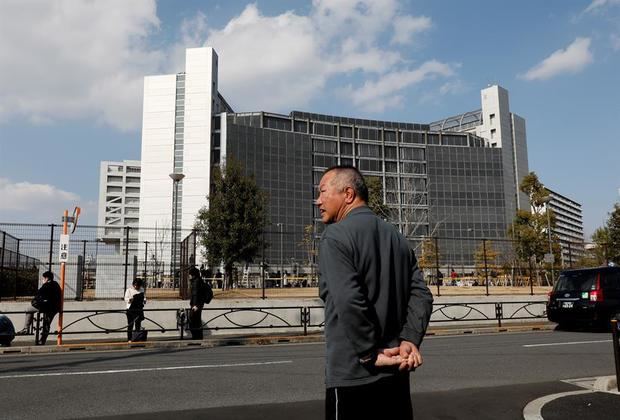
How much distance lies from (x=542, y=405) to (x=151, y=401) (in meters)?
4.47

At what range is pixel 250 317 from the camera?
647 inches

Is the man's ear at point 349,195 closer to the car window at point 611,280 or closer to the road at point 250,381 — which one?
the road at point 250,381

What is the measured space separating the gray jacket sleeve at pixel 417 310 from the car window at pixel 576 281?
13314 mm

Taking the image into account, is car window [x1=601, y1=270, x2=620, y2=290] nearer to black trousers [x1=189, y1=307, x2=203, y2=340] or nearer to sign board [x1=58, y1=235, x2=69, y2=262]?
black trousers [x1=189, y1=307, x2=203, y2=340]

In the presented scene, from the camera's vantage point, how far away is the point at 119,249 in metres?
17.6

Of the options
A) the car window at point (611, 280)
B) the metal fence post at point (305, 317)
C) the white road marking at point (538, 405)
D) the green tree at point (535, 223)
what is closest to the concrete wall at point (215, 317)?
the metal fence post at point (305, 317)

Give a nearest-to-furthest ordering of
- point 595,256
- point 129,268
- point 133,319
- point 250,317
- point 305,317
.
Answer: point 133,319, point 305,317, point 250,317, point 129,268, point 595,256

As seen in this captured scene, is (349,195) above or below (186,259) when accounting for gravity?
below

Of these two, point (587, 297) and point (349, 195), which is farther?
point (587, 297)

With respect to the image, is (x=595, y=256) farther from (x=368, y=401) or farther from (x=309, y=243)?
(x=368, y=401)

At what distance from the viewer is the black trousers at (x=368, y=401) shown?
2283 mm

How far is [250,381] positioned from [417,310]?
5.22 m

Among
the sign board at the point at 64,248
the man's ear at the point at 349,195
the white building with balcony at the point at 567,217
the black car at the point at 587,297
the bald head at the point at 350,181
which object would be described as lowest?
the black car at the point at 587,297

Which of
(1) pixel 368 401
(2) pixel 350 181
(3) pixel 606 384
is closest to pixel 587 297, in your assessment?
(3) pixel 606 384
